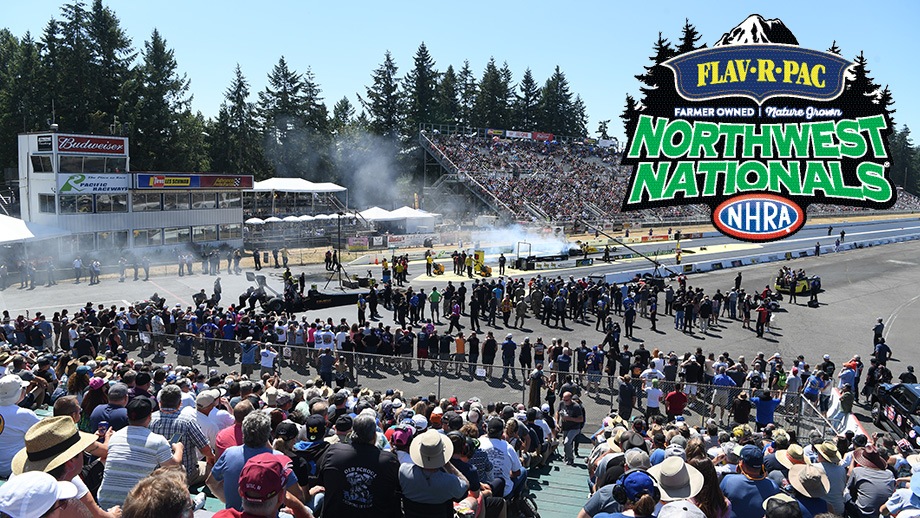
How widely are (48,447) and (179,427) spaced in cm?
194

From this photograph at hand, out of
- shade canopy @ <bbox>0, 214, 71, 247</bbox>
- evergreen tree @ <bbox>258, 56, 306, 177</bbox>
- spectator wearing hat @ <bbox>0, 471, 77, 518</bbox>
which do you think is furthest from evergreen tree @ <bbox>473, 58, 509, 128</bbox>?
spectator wearing hat @ <bbox>0, 471, 77, 518</bbox>

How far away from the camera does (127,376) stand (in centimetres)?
885

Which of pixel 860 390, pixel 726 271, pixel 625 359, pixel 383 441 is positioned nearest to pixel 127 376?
pixel 383 441

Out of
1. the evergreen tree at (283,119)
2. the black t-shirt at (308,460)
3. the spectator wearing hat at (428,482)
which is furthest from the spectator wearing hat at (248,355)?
the evergreen tree at (283,119)

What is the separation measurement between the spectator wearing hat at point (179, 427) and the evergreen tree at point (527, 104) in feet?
337

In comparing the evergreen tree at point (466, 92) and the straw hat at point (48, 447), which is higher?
the evergreen tree at point (466, 92)

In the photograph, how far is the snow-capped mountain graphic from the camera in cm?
2483

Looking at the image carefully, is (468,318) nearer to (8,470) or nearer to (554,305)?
(554,305)

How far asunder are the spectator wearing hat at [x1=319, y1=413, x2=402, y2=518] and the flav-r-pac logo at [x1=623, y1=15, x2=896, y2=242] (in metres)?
20.9

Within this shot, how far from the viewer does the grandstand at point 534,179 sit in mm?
69000

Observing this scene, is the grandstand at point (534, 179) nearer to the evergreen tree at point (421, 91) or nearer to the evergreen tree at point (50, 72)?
the evergreen tree at point (421, 91)

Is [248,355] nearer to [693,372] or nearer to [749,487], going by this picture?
[693,372]

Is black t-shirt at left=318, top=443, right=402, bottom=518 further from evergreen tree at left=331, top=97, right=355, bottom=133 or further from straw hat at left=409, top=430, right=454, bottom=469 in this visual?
evergreen tree at left=331, top=97, right=355, bottom=133

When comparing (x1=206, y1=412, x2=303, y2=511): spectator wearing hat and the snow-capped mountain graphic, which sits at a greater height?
the snow-capped mountain graphic
